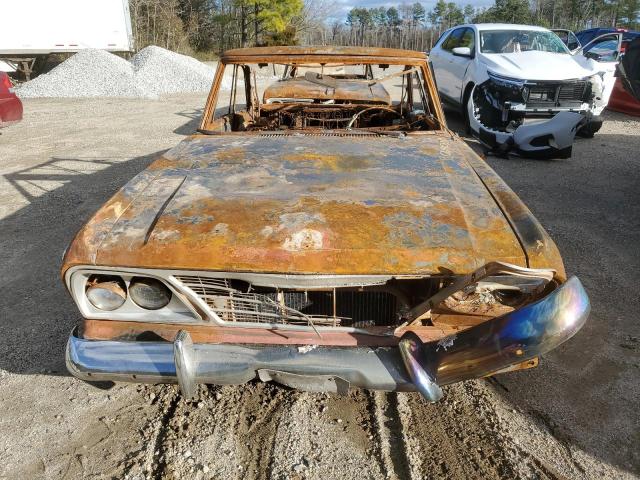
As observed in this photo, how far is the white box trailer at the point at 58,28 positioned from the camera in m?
15.0

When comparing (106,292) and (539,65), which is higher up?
(539,65)

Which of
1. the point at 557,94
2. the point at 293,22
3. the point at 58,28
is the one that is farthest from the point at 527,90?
the point at 293,22

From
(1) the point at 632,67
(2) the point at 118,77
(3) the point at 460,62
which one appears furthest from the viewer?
(2) the point at 118,77

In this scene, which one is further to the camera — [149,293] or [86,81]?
[86,81]

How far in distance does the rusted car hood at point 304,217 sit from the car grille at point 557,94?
5202 millimetres

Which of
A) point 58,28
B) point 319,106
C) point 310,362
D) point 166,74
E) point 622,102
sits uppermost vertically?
point 58,28

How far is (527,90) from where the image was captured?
715 centimetres

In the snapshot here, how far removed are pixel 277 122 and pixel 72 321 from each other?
2310 millimetres

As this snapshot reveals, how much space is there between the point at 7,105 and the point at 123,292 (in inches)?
285

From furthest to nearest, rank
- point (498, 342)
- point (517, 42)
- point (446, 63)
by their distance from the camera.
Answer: point (446, 63) → point (517, 42) → point (498, 342)

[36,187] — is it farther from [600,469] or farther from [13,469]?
[600,469]

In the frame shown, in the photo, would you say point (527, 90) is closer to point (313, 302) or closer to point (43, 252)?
point (313, 302)

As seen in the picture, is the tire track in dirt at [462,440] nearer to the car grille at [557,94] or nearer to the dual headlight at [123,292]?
the dual headlight at [123,292]

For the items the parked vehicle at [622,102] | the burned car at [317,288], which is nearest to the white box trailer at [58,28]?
the parked vehicle at [622,102]
